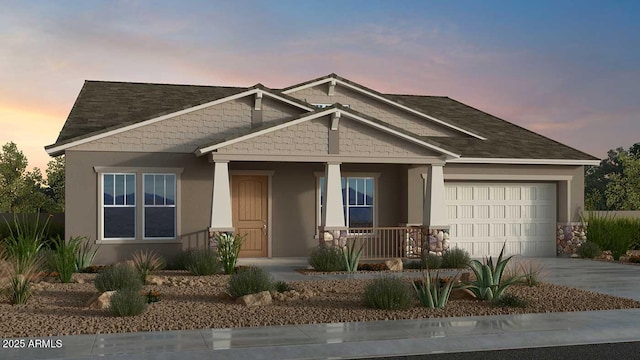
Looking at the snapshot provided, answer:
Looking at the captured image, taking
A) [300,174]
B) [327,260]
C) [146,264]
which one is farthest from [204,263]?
[300,174]

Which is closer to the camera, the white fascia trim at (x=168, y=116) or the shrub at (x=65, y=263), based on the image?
the shrub at (x=65, y=263)

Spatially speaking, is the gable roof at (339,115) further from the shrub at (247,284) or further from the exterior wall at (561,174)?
the shrub at (247,284)

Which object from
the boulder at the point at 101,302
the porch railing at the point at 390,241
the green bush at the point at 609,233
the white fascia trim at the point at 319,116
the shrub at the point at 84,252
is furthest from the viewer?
the green bush at the point at 609,233

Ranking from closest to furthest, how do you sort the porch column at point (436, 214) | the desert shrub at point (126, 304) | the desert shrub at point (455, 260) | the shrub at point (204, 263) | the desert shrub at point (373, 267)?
1. the desert shrub at point (126, 304)
2. the shrub at point (204, 263)
3. the desert shrub at point (373, 267)
4. the desert shrub at point (455, 260)
5. the porch column at point (436, 214)

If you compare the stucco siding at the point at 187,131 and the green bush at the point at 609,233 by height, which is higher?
the stucco siding at the point at 187,131

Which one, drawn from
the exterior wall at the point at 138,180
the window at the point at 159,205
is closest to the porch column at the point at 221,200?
the exterior wall at the point at 138,180

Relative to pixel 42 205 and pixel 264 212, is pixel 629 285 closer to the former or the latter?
pixel 264 212

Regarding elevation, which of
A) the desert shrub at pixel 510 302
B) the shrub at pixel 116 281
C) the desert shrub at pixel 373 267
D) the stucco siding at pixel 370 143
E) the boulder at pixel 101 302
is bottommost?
the desert shrub at pixel 373 267

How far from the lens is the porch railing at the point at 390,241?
67.3 ft

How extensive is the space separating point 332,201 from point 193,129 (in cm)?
438

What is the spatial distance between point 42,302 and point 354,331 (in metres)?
5.58

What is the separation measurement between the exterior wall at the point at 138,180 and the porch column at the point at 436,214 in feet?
20.2

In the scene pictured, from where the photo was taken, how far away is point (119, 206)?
18.9 metres

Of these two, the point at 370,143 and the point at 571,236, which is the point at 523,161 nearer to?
the point at 571,236
